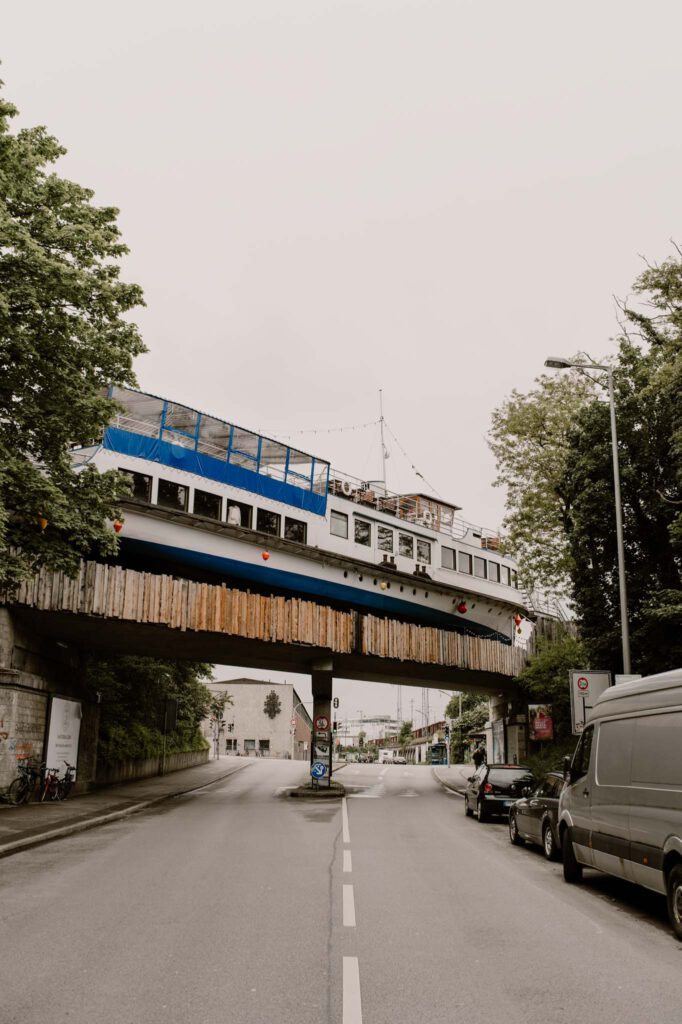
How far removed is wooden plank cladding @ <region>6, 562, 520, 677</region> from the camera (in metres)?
23.2

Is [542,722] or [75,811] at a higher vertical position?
[542,722]

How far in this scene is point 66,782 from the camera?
77.4 ft

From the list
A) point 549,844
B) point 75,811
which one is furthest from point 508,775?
point 75,811

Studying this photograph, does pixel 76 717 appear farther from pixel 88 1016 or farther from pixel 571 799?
pixel 88 1016

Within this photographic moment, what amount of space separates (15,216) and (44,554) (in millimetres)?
6300

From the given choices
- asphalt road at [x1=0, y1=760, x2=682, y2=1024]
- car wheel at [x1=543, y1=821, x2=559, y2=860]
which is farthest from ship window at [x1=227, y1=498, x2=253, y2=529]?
car wheel at [x1=543, y1=821, x2=559, y2=860]

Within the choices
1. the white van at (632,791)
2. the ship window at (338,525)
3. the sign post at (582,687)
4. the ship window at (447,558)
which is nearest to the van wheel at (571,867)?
the white van at (632,791)

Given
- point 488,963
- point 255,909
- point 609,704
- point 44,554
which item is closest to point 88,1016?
point 488,963

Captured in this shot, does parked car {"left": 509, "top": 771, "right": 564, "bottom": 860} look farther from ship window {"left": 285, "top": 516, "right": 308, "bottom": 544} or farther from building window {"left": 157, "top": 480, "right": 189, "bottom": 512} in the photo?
ship window {"left": 285, "top": 516, "right": 308, "bottom": 544}

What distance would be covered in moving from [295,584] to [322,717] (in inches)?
245

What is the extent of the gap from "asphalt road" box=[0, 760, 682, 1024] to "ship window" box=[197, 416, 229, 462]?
16489 millimetres

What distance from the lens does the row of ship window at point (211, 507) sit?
26312mm

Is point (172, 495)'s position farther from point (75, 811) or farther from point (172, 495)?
point (75, 811)

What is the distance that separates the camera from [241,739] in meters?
93.4
